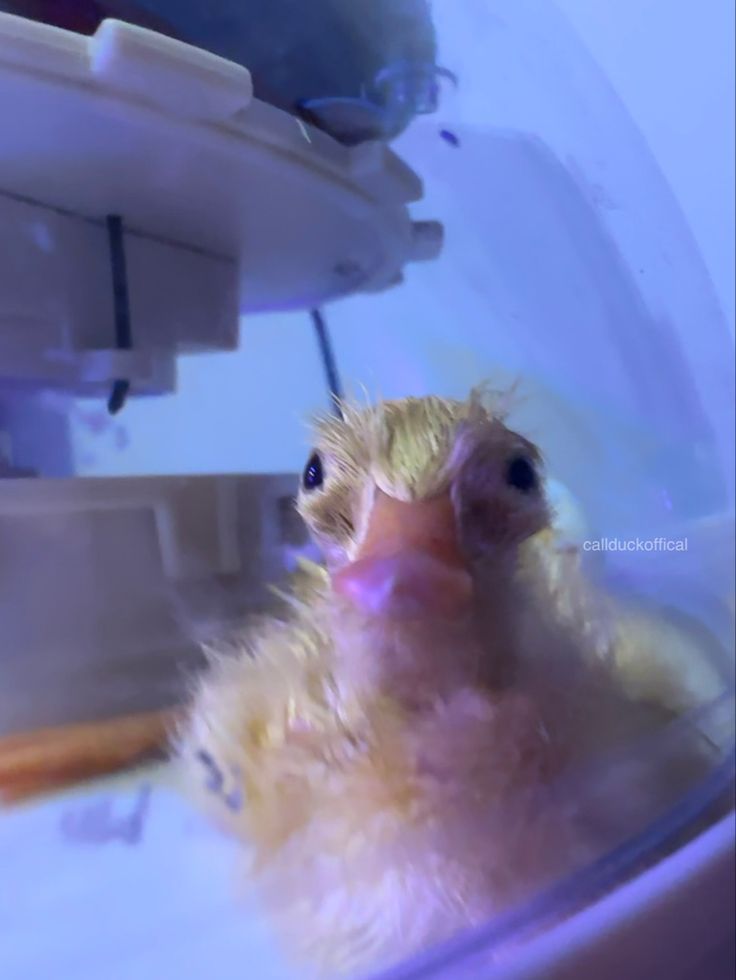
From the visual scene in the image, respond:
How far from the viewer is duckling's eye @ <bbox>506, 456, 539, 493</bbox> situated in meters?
0.34

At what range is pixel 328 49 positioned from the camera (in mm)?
460

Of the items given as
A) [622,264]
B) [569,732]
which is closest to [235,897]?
[569,732]

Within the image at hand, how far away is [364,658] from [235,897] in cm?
9

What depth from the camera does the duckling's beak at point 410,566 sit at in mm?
285

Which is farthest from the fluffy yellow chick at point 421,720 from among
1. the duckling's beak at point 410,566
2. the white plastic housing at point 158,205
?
the white plastic housing at point 158,205

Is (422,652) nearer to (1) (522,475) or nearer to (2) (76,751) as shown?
(1) (522,475)

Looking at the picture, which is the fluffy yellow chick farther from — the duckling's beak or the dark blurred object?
the dark blurred object

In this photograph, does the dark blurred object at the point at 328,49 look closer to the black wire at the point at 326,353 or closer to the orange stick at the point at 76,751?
the black wire at the point at 326,353

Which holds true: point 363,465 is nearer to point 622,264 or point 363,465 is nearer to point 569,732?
point 569,732

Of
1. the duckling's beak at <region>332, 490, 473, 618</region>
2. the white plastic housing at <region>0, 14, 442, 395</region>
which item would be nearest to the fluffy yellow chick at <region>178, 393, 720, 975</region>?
the duckling's beak at <region>332, 490, 473, 618</region>

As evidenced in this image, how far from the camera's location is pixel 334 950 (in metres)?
0.30

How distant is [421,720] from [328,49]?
1.06 ft

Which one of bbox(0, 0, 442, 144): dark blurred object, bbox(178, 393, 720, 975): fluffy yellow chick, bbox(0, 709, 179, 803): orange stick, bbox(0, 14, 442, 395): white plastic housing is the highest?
bbox(0, 0, 442, 144): dark blurred object

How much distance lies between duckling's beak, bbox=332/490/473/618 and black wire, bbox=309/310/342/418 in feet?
0.51
